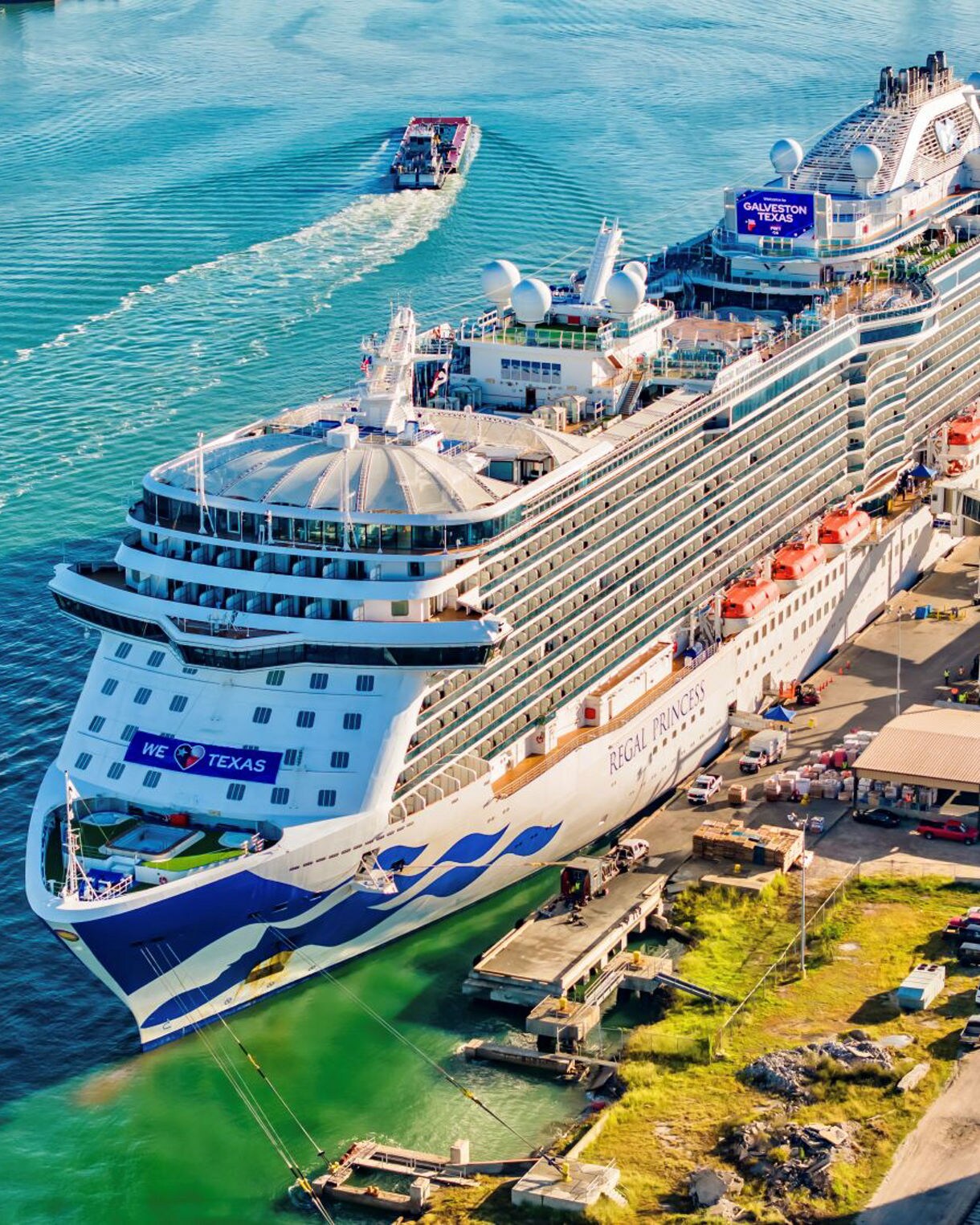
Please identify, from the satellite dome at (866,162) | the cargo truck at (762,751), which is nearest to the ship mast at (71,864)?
the cargo truck at (762,751)

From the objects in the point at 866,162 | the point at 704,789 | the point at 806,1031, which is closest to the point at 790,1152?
the point at 806,1031

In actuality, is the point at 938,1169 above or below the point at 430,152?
below

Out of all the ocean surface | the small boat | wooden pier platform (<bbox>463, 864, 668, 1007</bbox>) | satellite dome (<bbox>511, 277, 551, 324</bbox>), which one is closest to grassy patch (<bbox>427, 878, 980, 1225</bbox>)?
wooden pier platform (<bbox>463, 864, 668, 1007</bbox>)

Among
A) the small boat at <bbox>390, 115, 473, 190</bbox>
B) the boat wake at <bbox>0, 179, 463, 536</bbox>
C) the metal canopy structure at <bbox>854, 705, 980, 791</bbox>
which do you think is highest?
the small boat at <bbox>390, 115, 473, 190</bbox>

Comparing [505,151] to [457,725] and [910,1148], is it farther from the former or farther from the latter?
[910,1148]

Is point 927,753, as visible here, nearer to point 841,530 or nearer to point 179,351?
point 841,530

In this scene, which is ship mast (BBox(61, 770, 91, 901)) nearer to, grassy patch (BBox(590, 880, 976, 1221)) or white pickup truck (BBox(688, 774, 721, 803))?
grassy patch (BBox(590, 880, 976, 1221))

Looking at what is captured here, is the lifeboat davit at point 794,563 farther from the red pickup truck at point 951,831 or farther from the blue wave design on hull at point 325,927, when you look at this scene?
the blue wave design on hull at point 325,927
